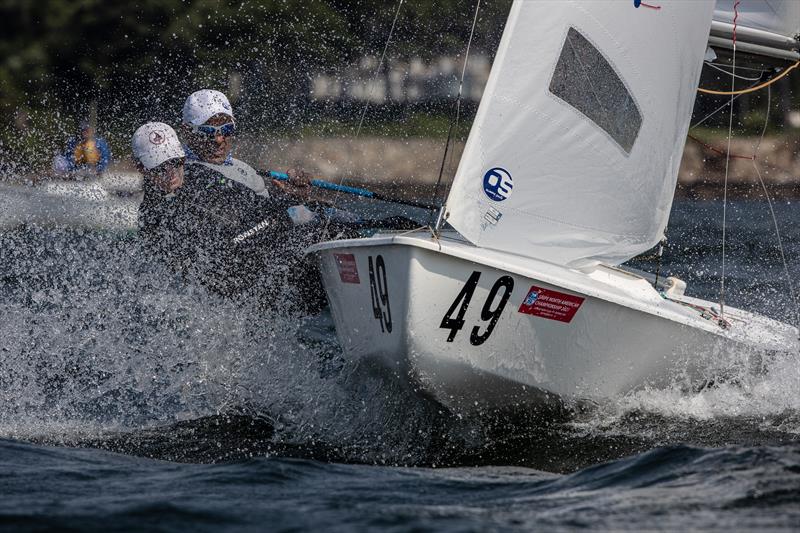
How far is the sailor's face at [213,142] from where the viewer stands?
5074 millimetres

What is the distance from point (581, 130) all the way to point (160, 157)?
186 cm

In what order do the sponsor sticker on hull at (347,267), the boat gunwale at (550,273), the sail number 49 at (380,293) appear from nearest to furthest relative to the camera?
1. the boat gunwale at (550,273)
2. the sail number 49 at (380,293)
3. the sponsor sticker on hull at (347,267)

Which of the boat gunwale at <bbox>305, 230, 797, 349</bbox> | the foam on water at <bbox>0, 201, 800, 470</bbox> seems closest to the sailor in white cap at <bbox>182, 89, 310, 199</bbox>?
the foam on water at <bbox>0, 201, 800, 470</bbox>

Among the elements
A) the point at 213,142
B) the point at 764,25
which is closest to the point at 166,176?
the point at 213,142

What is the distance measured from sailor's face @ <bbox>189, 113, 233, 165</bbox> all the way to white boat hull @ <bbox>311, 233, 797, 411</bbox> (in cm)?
90

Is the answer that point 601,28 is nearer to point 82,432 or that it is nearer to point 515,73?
point 515,73

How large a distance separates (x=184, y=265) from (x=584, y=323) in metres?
1.88

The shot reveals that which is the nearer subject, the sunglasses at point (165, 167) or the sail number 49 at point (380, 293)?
the sail number 49 at point (380, 293)

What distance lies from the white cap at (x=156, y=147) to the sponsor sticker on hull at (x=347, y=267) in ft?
3.60

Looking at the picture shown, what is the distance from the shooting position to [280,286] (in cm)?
501

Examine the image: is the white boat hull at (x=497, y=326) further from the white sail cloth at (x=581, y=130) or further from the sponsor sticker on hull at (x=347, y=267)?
the white sail cloth at (x=581, y=130)

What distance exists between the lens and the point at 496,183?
419 cm

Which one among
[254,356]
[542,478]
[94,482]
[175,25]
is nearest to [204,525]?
[94,482]

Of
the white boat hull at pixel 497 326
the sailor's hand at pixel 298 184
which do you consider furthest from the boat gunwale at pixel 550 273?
the sailor's hand at pixel 298 184
